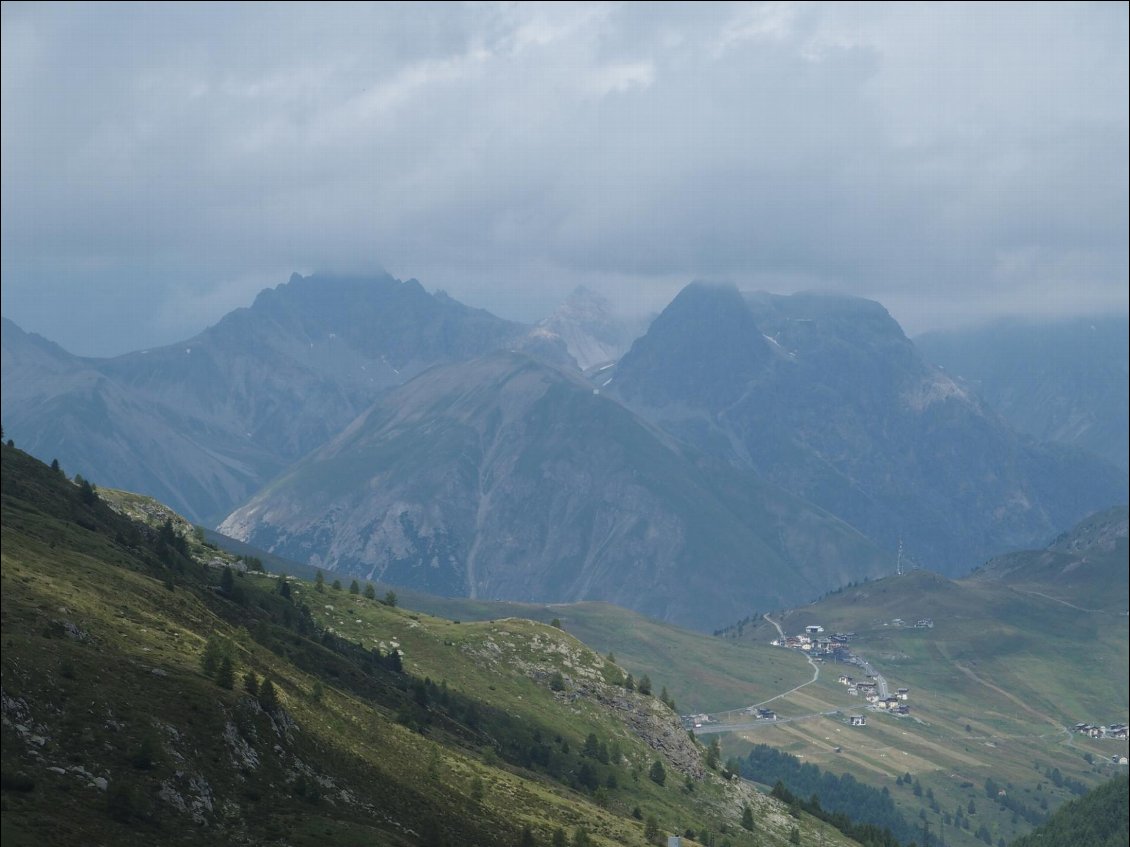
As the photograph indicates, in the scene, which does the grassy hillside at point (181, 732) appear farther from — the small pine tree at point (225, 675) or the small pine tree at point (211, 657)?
the small pine tree at point (211, 657)

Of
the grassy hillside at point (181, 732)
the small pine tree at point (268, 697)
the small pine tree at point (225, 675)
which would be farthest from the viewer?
the small pine tree at point (268, 697)

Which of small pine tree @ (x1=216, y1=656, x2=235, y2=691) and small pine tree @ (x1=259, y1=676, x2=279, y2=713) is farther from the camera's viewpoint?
small pine tree @ (x1=259, y1=676, x2=279, y2=713)

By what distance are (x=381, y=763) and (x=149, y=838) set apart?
49897mm

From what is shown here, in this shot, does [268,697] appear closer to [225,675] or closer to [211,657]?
[225,675]

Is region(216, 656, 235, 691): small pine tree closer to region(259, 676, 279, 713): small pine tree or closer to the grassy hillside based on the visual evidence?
the grassy hillside

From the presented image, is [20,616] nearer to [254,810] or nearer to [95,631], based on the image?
[95,631]

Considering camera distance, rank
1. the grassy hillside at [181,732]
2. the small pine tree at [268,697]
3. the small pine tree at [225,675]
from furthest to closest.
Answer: the small pine tree at [268,697] < the small pine tree at [225,675] < the grassy hillside at [181,732]

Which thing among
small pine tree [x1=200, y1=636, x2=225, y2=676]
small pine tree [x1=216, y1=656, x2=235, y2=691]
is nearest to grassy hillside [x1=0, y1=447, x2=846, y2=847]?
small pine tree [x1=216, y1=656, x2=235, y2=691]

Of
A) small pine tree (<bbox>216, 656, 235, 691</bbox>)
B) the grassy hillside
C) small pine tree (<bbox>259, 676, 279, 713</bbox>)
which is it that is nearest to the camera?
the grassy hillside

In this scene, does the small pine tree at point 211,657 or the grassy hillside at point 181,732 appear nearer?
the grassy hillside at point 181,732

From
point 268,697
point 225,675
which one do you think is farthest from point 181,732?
point 268,697

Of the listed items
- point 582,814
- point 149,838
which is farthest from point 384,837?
point 582,814

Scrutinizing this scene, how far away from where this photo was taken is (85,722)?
98875 millimetres

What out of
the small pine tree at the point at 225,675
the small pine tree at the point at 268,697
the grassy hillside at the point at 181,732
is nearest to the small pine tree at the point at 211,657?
the grassy hillside at the point at 181,732
